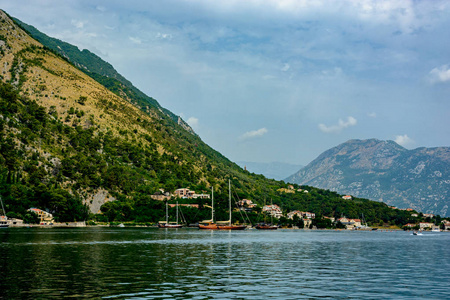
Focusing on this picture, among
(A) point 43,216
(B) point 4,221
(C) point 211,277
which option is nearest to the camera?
(C) point 211,277

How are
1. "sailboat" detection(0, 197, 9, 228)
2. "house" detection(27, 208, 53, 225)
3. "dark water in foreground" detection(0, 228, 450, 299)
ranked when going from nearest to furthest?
"dark water in foreground" detection(0, 228, 450, 299)
"sailboat" detection(0, 197, 9, 228)
"house" detection(27, 208, 53, 225)

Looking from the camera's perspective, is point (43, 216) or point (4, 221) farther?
point (43, 216)

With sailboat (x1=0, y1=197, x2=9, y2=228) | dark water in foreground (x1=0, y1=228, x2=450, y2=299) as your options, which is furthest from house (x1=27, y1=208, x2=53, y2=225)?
dark water in foreground (x1=0, y1=228, x2=450, y2=299)

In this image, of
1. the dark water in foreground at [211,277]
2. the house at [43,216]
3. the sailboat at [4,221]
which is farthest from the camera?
the house at [43,216]

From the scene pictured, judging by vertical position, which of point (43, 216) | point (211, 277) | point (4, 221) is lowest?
point (211, 277)

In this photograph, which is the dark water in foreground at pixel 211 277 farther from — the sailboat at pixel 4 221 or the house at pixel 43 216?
the house at pixel 43 216

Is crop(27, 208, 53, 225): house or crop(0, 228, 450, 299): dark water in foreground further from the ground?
crop(27, 208, 53, 225): house

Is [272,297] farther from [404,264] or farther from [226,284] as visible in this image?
[404,264]

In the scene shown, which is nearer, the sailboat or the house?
the sailboat

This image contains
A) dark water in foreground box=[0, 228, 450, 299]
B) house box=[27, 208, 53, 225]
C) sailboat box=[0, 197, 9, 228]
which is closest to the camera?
dark water in foreground box=[0, 228, 450, 299]

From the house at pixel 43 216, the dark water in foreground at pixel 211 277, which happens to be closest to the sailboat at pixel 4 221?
the house at pixel 43 216

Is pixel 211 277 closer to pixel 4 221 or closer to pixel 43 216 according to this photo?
pixel 4 221

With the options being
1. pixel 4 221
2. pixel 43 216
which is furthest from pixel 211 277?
pixel 43 216

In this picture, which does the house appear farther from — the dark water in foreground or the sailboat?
the dark water in foreground
